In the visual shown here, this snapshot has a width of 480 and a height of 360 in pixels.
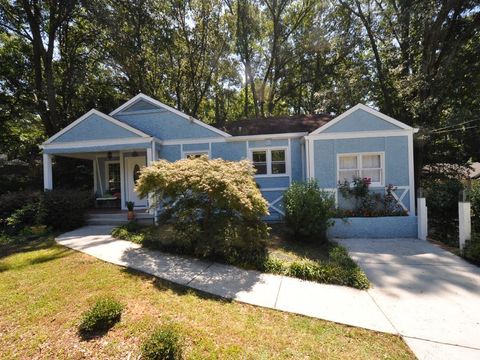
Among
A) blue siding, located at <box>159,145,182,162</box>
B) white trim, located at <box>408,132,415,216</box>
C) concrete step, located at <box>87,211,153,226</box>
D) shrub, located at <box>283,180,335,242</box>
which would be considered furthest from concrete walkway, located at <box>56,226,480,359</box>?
blue siding, located at <box>159,145,182,162</box>

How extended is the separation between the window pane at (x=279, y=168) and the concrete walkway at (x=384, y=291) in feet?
16.0

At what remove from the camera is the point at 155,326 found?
329 cm

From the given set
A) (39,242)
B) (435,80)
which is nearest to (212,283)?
(39,242)

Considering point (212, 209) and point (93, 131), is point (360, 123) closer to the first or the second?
point (212, 209)

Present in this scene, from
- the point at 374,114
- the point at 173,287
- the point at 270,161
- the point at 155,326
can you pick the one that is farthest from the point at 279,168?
the point at 155,326

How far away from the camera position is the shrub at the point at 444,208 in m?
8.85

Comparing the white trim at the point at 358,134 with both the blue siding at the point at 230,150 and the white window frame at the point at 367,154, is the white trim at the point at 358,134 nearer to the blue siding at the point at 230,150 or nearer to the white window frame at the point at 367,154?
the white window frame at the point at 367,154

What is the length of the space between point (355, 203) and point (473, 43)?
11154mm

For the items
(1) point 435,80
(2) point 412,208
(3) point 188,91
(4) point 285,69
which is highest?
(4) point 285,69

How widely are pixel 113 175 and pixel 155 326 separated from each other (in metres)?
12.1

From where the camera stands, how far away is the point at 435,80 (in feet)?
40.0

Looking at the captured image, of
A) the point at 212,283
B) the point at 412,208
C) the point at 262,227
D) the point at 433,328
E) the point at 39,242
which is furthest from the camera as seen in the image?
the point at 412,208

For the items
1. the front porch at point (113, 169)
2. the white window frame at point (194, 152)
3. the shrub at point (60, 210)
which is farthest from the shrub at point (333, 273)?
the shrub at point (60, 210)

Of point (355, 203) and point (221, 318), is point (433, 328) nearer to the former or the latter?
point (221, 318)
